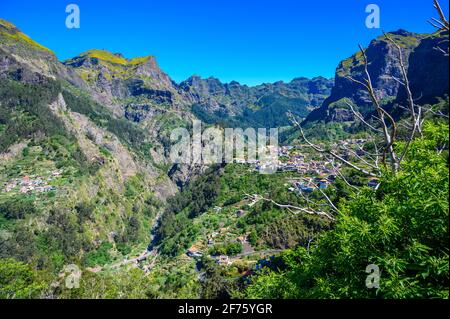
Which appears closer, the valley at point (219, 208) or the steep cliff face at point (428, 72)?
the valley at point (219, 208)

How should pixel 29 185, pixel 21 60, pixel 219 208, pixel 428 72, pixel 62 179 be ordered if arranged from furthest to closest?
1. pixel 428 72
2. pixel 21 60
3. pixel 62 179
4. pixel 219 208
5. pixel 29 185

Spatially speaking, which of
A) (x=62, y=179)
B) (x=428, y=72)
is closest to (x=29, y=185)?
(x=62, y=179)

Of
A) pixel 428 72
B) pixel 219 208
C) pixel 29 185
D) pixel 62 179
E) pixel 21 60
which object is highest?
pixel 21 60

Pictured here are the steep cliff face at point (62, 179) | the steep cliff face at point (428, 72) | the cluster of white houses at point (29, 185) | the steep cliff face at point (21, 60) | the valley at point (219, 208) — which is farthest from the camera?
the steep cliff face at point (21, 60)

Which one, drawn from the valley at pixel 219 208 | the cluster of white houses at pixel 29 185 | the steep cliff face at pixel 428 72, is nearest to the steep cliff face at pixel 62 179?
the cluster of white houses at pixel 29 185

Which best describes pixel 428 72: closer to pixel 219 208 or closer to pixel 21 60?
pixel 219 208

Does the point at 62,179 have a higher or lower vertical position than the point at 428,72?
lower

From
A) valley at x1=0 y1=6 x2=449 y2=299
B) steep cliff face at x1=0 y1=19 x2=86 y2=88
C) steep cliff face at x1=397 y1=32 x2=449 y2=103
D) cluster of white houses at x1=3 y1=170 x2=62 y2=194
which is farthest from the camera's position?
steep cliff face at x1=0 y1=19 x2=86 y2=88

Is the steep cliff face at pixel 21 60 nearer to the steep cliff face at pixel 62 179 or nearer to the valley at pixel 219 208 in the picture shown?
the steep cliff face at pixel 62 179

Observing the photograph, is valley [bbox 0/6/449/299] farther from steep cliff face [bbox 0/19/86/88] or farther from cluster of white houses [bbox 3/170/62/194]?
steep cliff face [bbox 0/19/86/88]

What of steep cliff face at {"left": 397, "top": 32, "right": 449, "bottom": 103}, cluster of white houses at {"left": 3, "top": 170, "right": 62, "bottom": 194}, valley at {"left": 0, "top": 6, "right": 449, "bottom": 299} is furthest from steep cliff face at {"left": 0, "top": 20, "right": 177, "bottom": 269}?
steep cliff face at {"left": 397, "top": 32, "right": 449, "bottom": 103}

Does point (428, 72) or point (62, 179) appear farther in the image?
point (428, 72)
